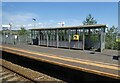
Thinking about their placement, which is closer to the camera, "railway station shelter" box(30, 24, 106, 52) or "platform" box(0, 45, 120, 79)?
"platform" box(0, 45, 120, 79)

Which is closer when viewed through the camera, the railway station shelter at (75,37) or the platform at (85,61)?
the platform at (85,61)

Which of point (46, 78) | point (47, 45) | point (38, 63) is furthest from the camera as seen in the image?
point (47, 45)

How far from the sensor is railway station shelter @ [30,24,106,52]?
19.7 m

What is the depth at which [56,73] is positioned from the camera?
27.9 ft

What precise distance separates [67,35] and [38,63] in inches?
539

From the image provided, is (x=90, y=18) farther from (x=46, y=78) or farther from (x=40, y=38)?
(x=46, y=78)

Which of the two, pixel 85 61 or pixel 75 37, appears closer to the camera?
pixel 85 61

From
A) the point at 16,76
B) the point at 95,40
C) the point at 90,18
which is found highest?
the point at 90,18

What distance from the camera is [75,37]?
21.9 m

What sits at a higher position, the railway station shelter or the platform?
the railway station shelter

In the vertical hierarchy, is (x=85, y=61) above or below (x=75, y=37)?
below

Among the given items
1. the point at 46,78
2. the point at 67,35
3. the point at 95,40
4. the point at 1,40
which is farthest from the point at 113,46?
the point at 1,40

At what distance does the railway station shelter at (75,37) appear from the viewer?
1970cm

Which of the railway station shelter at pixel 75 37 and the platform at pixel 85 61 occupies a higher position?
the railway station shelter at pixel 75 37
